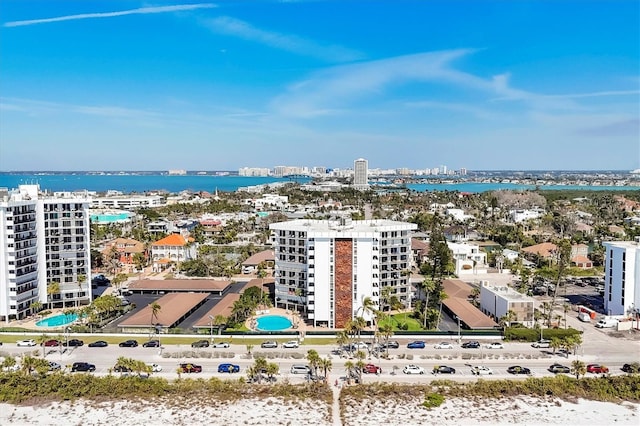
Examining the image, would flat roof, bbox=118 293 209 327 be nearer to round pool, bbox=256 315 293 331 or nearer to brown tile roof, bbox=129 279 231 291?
brown tile roof, bbox=129 279 231 291

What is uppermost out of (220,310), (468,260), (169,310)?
(468,260)

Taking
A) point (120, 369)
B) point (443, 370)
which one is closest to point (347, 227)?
point (443, 370)

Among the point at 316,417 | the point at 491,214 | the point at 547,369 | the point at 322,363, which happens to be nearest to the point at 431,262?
the point at 547,369

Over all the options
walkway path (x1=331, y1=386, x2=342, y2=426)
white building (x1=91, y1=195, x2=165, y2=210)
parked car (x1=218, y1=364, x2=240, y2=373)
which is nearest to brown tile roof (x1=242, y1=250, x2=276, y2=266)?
parked car (x1=218, y1=364, x2=240, y2=373)

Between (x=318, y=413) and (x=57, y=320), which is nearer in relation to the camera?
(x=318, y=413)

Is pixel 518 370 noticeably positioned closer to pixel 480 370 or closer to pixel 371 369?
pixel 480 370

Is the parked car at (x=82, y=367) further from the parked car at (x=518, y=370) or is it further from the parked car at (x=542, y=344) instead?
the parked car at (x=542, y=344)
